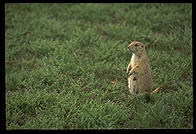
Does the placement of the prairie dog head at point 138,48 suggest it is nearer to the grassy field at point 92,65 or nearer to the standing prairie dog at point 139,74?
the standing prairie dog at point 139,74

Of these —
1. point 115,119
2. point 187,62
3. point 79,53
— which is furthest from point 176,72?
point 79,53

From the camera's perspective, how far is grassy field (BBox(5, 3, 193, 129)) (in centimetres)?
409

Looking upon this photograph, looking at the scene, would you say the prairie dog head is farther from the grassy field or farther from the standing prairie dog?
the grassy field

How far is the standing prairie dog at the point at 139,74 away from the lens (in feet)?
13.9

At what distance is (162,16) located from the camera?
23.1ft

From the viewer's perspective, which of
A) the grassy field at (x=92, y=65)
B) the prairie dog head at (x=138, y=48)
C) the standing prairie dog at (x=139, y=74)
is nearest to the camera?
the grassy field at (x=92, y=65)

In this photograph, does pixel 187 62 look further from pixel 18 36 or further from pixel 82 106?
pixel 18 36

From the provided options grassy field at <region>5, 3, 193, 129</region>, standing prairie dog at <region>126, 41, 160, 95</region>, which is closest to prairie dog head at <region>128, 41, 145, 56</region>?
standing prairie dog at <region>126, 41, 160, 95</region>

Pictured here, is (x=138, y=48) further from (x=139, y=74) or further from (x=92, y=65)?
(x=92, y=65)

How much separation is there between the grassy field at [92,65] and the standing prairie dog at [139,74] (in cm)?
18

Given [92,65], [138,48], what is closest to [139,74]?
[138,48]

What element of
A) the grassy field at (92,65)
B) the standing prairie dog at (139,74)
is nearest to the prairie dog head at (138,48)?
the standing prairie dog at (139,74)
